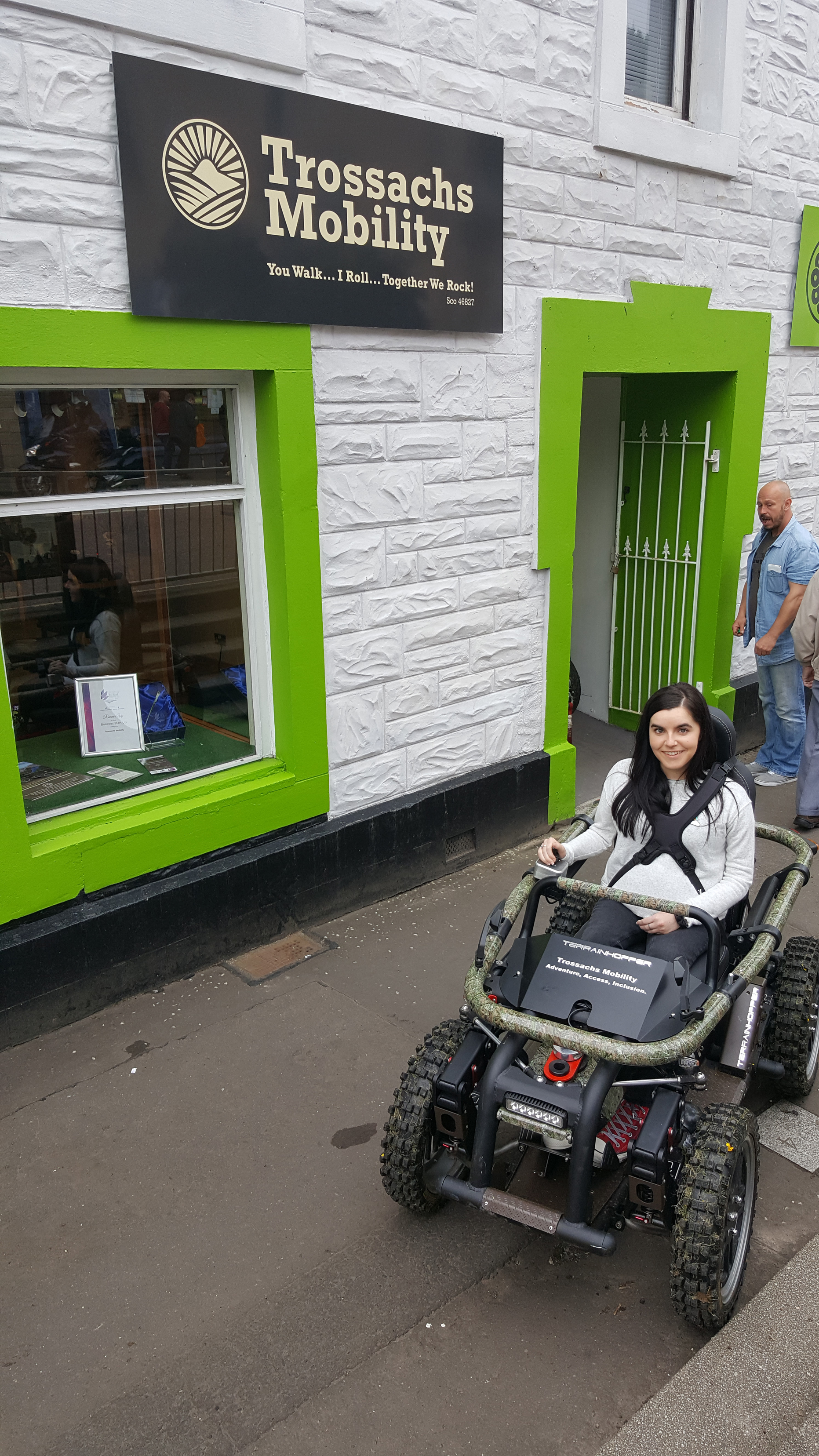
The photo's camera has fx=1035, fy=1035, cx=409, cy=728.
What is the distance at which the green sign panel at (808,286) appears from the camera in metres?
7.38

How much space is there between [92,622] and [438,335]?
7.31 feet

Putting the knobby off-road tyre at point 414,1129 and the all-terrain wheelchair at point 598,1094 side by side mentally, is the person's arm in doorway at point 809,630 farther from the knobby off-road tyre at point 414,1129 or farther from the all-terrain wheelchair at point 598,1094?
the knobby off-road tyre at point 414,1129

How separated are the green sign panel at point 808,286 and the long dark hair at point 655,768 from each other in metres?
4.99

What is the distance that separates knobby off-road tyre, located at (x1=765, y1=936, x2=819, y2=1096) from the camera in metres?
3.78

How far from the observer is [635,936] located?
3.68m

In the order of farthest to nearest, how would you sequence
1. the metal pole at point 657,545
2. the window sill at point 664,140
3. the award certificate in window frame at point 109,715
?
the metal pole at point 657,545, the window sill at point 664,140, the award certificate in window frame at point 109,715

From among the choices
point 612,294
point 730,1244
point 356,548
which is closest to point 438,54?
point 612,294

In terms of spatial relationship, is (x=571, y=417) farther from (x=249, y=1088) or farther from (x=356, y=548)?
(x=249, y=1088)

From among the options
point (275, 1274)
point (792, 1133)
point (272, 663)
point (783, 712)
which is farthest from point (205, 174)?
point (783, 712)

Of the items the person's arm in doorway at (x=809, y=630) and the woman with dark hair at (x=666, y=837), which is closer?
the woman with dark hair at (x=666, y=837)

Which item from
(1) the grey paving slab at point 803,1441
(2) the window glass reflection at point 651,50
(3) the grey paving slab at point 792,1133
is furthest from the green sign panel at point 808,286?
(1) the grey paving slab at point 803,1441

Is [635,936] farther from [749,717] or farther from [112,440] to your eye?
[749,717]

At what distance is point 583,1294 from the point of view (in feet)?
10.3

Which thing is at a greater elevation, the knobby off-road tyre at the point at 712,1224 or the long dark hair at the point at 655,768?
the long dark hair at the point at 655,768
